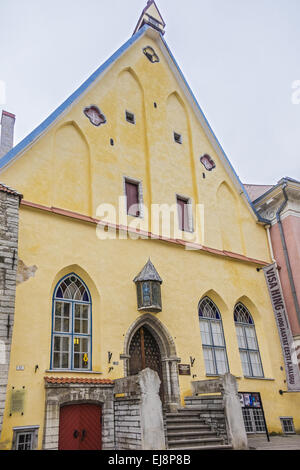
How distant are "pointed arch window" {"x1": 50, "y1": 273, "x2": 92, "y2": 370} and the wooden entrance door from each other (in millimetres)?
1571

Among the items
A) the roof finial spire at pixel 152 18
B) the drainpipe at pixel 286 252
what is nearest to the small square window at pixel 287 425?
the drainpipe at pixel 286 252

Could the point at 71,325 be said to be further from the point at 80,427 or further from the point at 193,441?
the point at 193,441

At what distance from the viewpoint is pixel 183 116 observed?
→ 17719mm

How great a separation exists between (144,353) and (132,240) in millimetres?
3490

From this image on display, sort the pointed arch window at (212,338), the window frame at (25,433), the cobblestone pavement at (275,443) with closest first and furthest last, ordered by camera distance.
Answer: the window frame at (25,433) < the cobblestone pavement at (275,443) < the pointed arch window at (212,338)

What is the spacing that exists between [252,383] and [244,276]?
155 inches

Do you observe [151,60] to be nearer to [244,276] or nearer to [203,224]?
[203,224]

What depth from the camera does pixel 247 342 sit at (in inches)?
597

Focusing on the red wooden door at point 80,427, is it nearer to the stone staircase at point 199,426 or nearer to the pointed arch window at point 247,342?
the stone staircase at point 199,426

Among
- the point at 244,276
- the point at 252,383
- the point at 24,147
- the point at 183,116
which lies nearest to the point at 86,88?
the point at 24,147

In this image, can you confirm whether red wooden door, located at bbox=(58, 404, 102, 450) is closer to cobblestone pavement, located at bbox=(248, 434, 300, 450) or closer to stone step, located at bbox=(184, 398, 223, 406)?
stone step, located at bbox=(184, 398, 223, 406)

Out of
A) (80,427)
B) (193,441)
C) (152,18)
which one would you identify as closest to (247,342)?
(193,441)

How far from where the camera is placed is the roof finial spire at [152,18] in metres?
18.2

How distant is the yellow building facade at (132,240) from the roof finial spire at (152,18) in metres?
0.10
